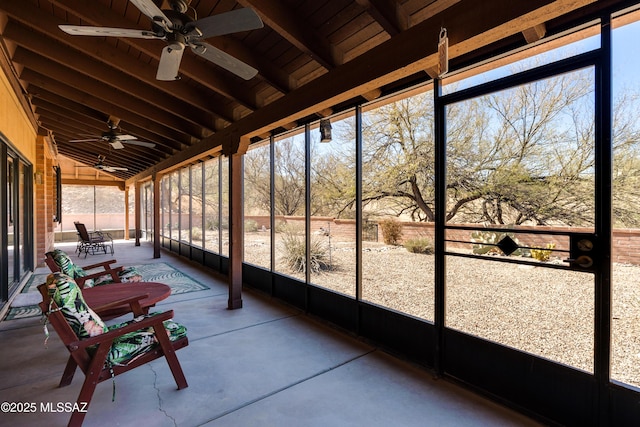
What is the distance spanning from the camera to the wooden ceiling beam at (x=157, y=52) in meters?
2.66

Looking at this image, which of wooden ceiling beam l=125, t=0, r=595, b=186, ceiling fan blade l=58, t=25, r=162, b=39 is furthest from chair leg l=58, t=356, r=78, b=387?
wooden ceiling beam l=125, t=0, r=595, b=186

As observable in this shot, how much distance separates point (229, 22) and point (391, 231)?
367 centimetres

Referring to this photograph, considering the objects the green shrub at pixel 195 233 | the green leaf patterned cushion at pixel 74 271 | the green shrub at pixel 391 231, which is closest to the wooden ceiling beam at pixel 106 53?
the green leaf patterned cushion at pixel 74 271

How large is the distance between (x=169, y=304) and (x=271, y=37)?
365 cm

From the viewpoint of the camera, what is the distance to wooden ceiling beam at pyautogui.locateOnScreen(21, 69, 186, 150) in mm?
4363

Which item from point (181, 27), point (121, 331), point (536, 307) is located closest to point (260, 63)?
point (181, 27)

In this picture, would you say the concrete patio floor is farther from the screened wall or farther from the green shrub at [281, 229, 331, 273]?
the green shrub at [281, 229, 331, 273]

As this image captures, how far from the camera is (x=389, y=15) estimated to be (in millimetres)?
2266

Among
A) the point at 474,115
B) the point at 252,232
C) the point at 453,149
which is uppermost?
the point at 474,115

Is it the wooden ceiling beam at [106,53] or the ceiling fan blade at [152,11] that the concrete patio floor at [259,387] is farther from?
the wooden ceiling beam at [106,53]

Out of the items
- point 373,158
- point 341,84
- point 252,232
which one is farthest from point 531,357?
point 252,232

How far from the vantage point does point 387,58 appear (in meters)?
A: 2.38

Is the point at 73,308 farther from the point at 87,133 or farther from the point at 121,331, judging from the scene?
the point at 87,133

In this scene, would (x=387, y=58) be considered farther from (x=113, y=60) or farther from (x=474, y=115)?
(x=113, y=60)
